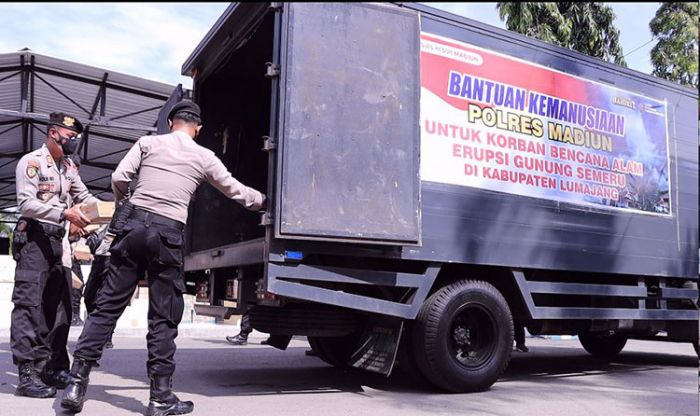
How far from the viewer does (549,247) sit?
220 inches

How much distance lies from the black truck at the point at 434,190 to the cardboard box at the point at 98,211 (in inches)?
39.3

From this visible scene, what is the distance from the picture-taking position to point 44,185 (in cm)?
482

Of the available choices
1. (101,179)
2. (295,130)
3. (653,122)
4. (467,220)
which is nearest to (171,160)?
(295,130)

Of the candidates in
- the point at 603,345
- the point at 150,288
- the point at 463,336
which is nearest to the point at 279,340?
the point at 463,336

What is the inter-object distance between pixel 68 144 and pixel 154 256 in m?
1.53

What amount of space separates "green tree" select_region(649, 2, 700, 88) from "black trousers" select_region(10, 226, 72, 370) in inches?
284

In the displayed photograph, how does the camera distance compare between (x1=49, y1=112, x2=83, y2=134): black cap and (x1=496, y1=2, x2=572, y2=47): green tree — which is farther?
(x1=496, y1=2, x2=572, y2=47): green tree

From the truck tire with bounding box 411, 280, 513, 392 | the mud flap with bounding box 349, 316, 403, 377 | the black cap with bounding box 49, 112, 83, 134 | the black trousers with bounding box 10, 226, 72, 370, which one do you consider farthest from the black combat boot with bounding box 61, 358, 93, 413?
the truck tire with bounding box 411, 280, 513, 392

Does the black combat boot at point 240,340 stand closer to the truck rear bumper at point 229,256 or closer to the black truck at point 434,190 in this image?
the black truck at point 434,190

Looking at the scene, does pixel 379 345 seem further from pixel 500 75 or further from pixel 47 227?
pixel 47 227

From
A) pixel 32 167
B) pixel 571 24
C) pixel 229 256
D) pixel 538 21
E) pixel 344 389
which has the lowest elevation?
pixel 344 389

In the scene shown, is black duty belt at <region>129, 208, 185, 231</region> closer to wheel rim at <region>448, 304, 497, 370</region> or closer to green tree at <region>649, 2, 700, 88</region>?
wheel rim at <region>448, 304, 497, 370</region>

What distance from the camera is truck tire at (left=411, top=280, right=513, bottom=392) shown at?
4.93m

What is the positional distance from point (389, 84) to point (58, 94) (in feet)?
34.2
